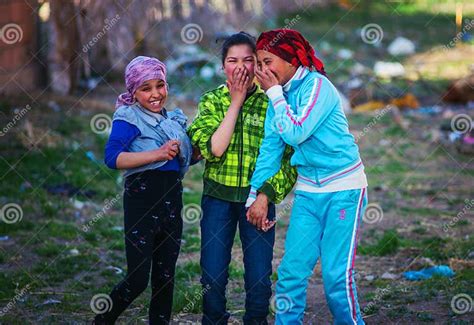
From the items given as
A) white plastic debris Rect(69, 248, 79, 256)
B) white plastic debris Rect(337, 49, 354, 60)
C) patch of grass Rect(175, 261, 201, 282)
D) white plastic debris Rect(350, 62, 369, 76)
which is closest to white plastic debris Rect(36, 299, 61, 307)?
patch of grass Rect(175, 261, 201, 282)

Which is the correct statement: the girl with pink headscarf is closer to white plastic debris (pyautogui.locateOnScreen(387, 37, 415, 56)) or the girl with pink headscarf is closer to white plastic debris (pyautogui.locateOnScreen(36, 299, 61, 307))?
white plastic debris (pyautogui.locateOnScreen(36, 299, 61, 307))

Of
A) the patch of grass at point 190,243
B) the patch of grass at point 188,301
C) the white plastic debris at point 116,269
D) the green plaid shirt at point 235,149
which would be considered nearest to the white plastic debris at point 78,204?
the patch of grass at point 190,243

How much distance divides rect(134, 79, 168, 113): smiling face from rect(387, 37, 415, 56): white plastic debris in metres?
13.7

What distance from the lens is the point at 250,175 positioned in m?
3.80

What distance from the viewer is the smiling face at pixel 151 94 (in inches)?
152

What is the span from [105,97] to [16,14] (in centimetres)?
204

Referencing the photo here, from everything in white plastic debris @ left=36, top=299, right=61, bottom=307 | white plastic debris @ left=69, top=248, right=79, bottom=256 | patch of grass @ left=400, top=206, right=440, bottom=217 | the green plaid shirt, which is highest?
the green plaid shirt

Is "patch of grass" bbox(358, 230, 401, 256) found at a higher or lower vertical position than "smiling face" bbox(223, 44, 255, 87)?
lower

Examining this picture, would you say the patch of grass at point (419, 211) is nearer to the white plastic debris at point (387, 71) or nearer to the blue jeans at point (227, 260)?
the blue jeans at point (227, 260)

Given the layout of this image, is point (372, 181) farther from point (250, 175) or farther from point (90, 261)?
point (250, 175)

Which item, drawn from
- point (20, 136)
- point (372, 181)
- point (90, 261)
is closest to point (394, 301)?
point (90, 261)

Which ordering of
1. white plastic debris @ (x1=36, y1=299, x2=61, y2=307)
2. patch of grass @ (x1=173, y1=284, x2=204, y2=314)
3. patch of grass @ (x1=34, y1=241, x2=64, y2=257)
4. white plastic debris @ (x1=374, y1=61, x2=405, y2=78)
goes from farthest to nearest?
white plastic debris @ (x1=374, y1=61, x2=405, y2=78) < patch of grass @ (x1=34, y1=241, x2=64, y2=257) < white plastic debris @ (x1=36, y1=299, x2=61, y2=307) < patch of grass @ (x1=173, y1=284, x2=204, y2=314)

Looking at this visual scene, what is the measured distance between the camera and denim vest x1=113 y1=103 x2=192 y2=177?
3.85m

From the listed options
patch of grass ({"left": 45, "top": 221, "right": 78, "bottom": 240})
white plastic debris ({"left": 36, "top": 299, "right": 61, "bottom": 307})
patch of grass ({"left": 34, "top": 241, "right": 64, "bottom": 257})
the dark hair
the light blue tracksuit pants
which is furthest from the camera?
patch of grass ({"left": 45, "top": 221, "right": 78, "bottom": 240})
